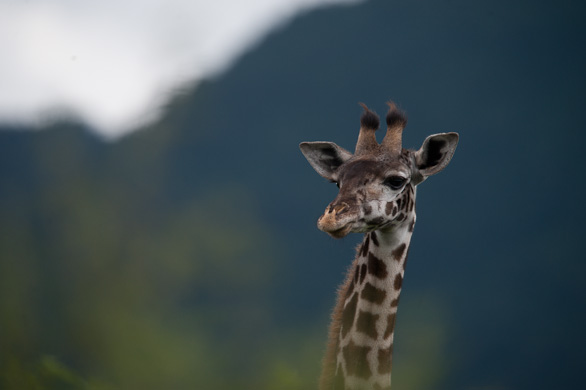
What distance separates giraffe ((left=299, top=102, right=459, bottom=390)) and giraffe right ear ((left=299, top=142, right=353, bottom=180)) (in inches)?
3.4

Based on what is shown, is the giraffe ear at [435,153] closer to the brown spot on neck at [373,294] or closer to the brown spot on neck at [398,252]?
the brown spot on neck at [398,252]

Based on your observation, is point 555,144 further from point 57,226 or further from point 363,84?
point 57,226

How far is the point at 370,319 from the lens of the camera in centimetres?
353

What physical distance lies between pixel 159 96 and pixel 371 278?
2053 mm

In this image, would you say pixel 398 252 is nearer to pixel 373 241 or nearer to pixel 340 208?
pixel 373 241

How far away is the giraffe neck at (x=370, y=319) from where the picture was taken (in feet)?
11.3

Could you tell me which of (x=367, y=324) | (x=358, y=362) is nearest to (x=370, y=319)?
(x=367, y=324)

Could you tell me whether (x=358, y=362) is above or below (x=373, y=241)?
below

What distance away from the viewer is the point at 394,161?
144 inches

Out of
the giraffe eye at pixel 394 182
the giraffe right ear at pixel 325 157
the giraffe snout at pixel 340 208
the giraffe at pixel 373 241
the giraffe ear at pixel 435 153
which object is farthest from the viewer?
the giraffe right ear at pixel 325 157

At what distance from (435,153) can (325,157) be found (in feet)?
2.24

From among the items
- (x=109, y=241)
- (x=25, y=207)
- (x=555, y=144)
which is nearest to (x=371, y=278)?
(x=109, y=241)

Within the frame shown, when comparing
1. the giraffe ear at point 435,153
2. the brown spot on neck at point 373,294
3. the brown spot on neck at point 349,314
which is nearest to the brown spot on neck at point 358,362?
the brown spot on neck at point 349,314

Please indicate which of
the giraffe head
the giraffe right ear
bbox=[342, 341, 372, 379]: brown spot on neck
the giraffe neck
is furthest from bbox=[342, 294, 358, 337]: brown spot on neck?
the giraffe right ear
